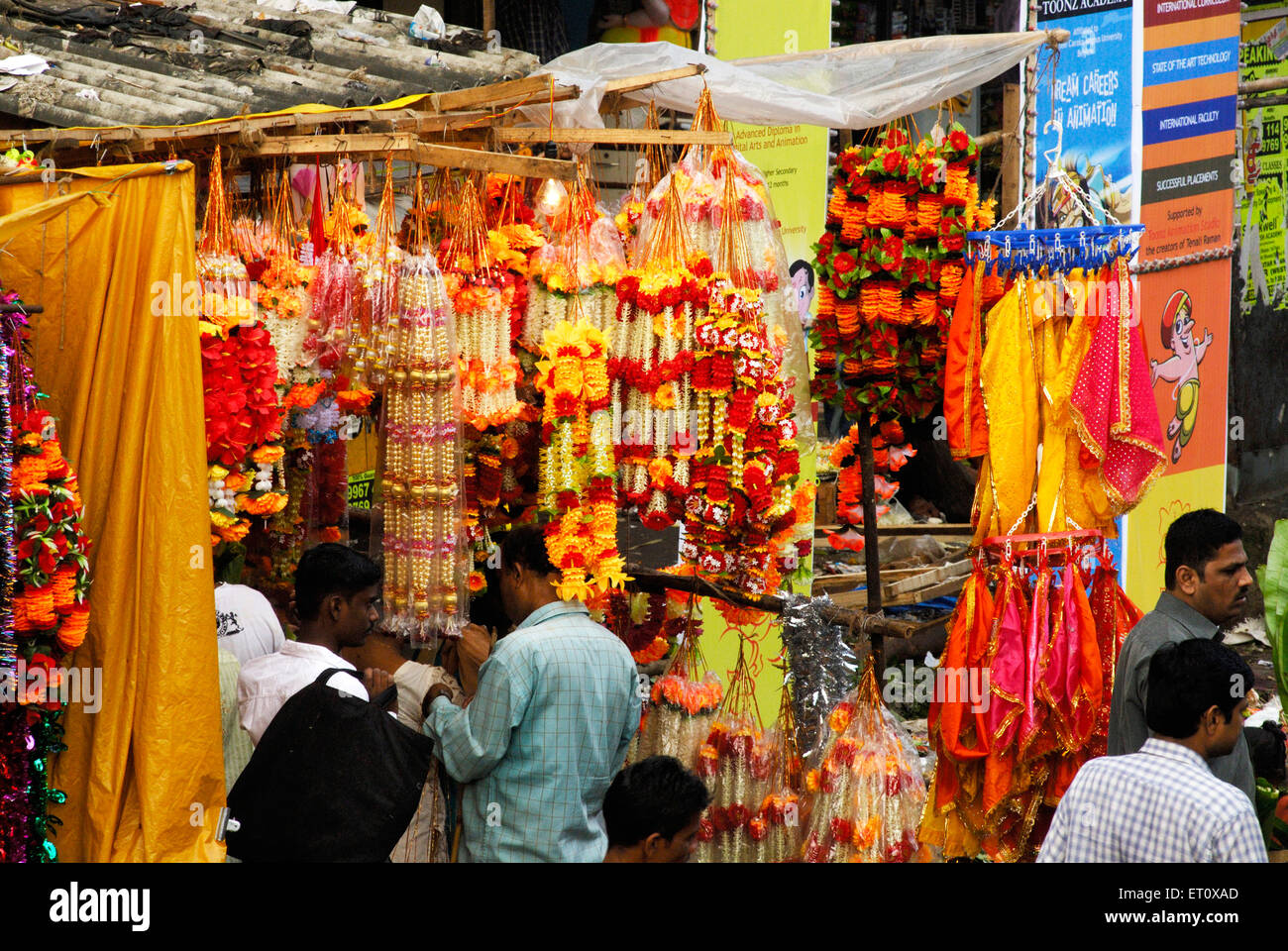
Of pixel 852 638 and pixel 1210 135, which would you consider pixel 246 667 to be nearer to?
pixel 852 638

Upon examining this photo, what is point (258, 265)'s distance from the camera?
4.43 m

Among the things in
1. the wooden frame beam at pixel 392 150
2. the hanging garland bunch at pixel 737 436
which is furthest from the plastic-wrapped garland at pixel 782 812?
the wooden frame beam at pixel 392 150

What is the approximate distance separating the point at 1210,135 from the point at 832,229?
327cm

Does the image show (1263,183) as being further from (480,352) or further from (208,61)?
(208,61)

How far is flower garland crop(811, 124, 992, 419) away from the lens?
530cm

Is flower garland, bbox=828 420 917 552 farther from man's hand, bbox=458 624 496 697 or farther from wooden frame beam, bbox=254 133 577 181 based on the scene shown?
wooden frame beam, bbox=254 133 577 181

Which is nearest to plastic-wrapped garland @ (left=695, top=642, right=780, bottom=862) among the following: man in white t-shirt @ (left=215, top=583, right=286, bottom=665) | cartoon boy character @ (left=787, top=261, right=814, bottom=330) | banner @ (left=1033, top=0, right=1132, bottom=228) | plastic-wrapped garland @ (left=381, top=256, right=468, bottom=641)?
plastic-wrapped garland @ (left=381, top=256, right=468, bottom=641)

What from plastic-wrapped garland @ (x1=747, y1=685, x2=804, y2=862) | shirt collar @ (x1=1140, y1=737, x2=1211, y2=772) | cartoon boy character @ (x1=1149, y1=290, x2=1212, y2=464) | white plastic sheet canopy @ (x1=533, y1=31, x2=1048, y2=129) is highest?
white plastic sheet canopy @ (x1=533, y1=31, x2=1048, y2=129)

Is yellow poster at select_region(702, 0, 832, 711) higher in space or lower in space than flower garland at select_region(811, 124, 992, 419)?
higher

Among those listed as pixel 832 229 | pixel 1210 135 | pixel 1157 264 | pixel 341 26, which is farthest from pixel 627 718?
pixel 1210 135

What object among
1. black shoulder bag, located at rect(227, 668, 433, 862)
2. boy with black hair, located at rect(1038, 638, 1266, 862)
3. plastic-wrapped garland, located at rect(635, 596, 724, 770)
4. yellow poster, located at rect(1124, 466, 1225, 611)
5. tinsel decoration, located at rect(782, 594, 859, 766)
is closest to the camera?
boy with black hair, located at rect(1038, 638, 1266, 862)

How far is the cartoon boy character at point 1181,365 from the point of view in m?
7.63

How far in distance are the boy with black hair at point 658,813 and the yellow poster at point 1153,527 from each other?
4332 mm

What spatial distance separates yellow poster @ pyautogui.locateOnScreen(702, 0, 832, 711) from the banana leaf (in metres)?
3.18
